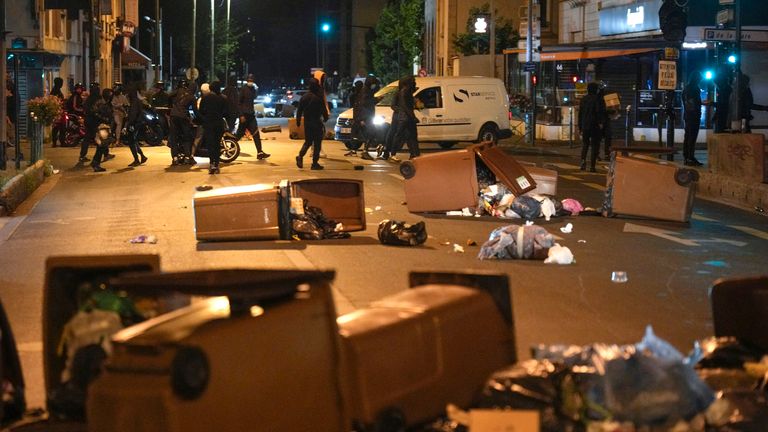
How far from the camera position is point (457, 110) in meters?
29.9

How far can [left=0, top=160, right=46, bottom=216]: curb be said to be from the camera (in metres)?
15.9

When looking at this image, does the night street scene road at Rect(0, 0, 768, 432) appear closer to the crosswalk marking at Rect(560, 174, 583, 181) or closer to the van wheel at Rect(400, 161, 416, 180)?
the van wheel at Rect(400, 161, 416, 180)

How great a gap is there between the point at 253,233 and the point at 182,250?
789 millimetres

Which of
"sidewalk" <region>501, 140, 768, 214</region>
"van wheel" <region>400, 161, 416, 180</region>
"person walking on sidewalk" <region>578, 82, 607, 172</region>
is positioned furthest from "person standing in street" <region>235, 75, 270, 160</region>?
"van wheel" <region>400, 161, 416, 180</region>

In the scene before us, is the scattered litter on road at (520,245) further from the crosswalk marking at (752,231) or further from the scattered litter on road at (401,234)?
the crosswalk marking at (752,231)

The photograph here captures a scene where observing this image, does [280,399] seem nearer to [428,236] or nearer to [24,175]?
→ [428,236]

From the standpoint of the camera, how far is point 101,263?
18.7 ft

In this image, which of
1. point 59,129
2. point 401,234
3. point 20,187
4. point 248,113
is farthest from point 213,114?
point 59,129

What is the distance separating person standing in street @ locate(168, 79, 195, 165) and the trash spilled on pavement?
63.2ft

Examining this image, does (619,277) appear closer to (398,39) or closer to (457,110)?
(457,110)

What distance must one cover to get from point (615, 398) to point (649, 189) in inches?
424

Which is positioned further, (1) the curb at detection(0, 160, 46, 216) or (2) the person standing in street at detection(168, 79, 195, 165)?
(2) the person standing in street at detection(168, 79, 195, 165)

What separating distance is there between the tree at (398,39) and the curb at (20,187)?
181 feet

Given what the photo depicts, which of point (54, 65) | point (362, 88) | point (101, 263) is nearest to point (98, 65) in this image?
point (54, 65)
